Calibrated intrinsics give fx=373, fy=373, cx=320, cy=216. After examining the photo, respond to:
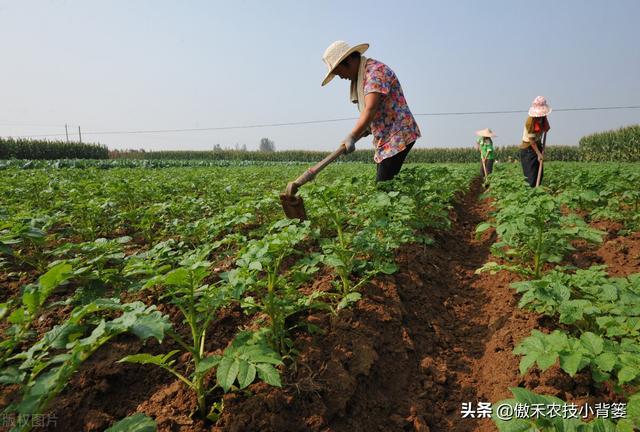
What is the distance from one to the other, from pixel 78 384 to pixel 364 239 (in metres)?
1.92

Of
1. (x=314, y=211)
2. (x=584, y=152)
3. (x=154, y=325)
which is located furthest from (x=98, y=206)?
(x=584, y=152)

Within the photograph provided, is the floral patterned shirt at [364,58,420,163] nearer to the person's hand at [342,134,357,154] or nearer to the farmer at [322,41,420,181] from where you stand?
the farmer at [322,41,420,181]

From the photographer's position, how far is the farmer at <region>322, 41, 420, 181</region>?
3.68 meters

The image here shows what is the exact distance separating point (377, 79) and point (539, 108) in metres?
3.71

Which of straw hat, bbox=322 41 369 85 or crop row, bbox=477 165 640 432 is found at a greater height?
straw hat, bbox=322 41 369 85

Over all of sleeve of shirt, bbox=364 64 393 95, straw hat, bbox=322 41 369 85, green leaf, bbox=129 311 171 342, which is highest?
straw hat, bbox=322 41 369 85

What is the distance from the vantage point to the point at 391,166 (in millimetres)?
4238

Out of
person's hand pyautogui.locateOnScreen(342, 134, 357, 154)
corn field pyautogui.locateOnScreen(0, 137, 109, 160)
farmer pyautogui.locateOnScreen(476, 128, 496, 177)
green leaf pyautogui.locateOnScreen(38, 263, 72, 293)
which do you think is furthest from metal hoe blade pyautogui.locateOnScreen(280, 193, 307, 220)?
corn field pyautogui.locateOnScreen(0, 137, 109, 160)

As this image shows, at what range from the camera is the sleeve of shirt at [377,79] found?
369 cm

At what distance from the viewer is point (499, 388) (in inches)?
79.9

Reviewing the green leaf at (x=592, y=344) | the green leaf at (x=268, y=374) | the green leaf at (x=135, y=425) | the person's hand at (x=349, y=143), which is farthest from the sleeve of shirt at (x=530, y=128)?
the green leaf at (x=135, y=425)

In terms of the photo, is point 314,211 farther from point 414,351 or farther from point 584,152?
point 584,152

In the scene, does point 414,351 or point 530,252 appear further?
point 530,252

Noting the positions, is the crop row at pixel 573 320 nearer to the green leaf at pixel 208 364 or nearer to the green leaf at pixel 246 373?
the green leaf at pixel 246 373
